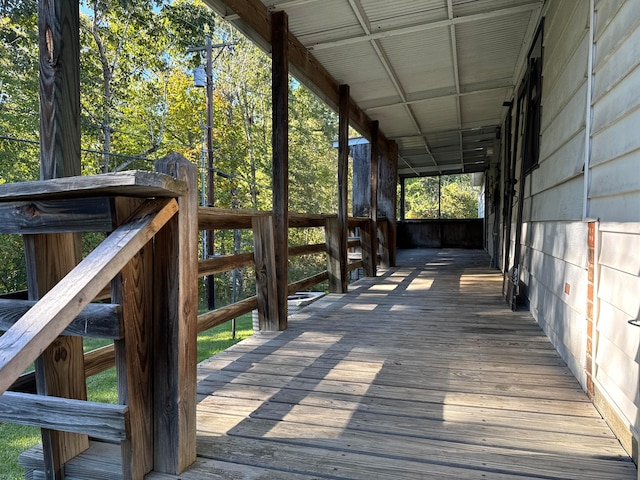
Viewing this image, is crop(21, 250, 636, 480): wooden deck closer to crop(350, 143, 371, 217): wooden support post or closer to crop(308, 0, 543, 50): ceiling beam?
Result: crop(308, 0, 543, 50): ceiling beam

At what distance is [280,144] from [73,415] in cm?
253

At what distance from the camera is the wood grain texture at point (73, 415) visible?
50.2 inches

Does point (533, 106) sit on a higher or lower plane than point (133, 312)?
higher

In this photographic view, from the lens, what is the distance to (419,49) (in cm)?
416

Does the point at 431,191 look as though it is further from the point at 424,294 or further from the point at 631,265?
the point at 631,265

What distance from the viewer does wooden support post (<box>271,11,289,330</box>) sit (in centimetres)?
329

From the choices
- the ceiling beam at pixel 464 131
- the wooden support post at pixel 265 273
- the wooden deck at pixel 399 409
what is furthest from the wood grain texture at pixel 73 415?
the ceiling beam at pixel 464 131

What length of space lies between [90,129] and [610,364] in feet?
51.9

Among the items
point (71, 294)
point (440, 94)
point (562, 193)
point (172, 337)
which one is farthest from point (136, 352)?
point (440, 94)

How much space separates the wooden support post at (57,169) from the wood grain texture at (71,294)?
38cm

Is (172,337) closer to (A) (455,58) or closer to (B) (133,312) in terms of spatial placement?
(B) (133,312)

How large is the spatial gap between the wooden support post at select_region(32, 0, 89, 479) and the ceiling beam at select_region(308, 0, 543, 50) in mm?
2887

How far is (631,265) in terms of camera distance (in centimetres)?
148

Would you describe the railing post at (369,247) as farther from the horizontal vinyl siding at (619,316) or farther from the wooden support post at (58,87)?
the wooden support post at (58,87)
